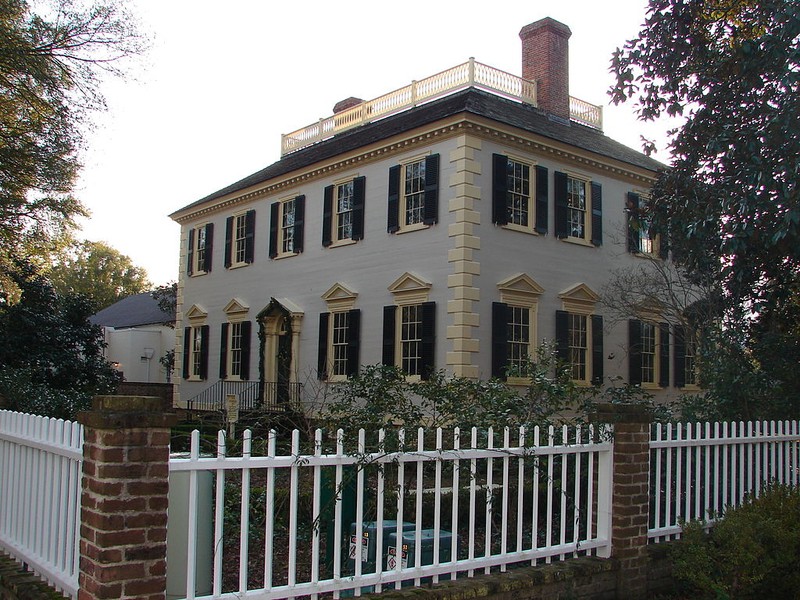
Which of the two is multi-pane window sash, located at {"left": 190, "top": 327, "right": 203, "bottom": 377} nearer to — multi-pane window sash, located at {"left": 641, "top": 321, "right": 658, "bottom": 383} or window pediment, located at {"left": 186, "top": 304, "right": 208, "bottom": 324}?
window pediment, located at {"left": 186, "top": 304, "right": 208, "bottom": 324}

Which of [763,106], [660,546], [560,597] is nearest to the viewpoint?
[560,597]

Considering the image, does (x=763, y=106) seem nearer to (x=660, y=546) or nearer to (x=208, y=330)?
(x=660, y=546)

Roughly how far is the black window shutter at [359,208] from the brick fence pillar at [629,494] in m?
12.9

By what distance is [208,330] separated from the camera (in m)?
25.2

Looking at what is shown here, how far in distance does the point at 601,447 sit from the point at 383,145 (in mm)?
12924

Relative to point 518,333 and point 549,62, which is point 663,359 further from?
point 549,62

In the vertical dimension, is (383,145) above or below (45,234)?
above

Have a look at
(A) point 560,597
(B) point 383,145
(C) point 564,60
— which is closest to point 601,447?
(A) point 560,597

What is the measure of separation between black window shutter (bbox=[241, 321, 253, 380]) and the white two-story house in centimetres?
7

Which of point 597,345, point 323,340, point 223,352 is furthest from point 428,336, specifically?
point 223,352

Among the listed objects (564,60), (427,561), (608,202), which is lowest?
(427,561)

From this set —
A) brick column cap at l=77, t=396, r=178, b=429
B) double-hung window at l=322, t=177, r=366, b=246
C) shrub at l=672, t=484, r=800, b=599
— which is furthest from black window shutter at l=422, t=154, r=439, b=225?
brick column cap at l=77, t=396, r=178, b=429

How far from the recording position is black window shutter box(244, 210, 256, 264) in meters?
23.2

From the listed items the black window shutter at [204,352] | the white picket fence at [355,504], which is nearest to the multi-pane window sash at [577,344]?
the white picket fence at [355,504]
